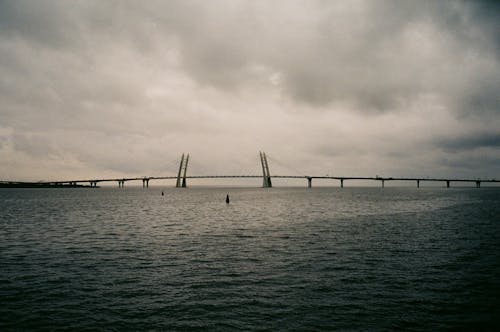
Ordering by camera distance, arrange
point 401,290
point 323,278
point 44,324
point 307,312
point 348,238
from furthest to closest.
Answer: point 348,238 → point 323,278 → point 401,290 → point 307,312 → point 44,324

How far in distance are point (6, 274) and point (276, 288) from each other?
44.4 feet

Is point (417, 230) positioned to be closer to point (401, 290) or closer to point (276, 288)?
point (401, 290)

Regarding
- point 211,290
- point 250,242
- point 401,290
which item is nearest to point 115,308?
point 211,290

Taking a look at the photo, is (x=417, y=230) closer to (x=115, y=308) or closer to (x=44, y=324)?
(x=115, y=308)

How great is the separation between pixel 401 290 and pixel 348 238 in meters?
13.7

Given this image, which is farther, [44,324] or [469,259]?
[469,259]

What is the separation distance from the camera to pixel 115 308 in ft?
39.7

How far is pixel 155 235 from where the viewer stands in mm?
29453

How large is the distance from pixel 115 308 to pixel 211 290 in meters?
3.87

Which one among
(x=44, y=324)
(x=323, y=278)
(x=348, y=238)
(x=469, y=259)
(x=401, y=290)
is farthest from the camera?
(x=348, y=238)

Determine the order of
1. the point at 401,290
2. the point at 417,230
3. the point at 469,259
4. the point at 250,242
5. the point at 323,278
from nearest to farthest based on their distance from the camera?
the point at 401,290 < the point at 323,278 < the point at 469,259 < the point at 250,242 < the point at 417,230

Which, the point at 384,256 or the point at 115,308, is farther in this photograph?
the point at 384,256

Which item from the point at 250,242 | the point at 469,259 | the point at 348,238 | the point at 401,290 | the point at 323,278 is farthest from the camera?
the point at 348,238

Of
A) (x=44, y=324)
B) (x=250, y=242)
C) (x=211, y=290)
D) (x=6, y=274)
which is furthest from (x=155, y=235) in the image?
(x=44, y=324)
